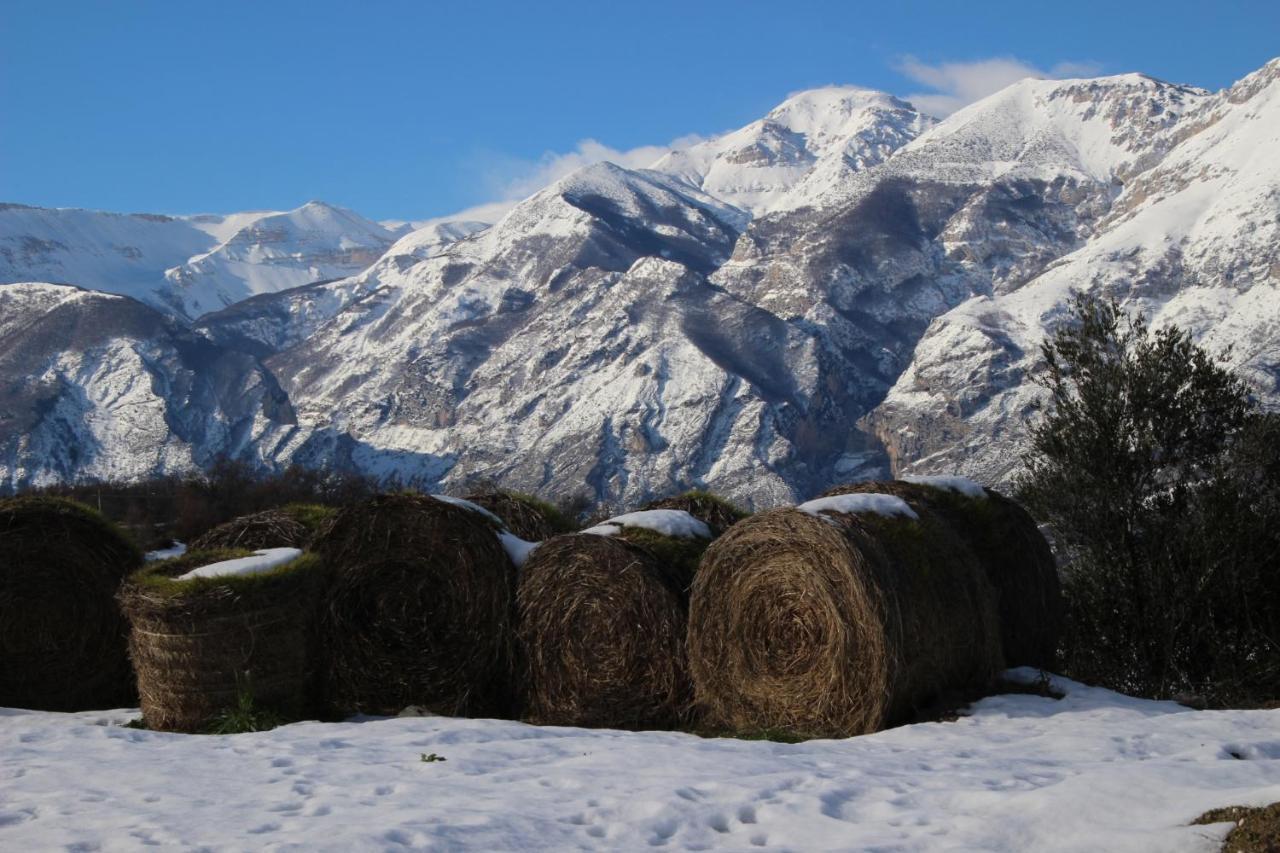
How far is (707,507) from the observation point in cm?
1683

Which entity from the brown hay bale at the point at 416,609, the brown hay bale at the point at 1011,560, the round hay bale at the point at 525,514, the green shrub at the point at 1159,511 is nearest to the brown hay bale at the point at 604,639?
the brown hay bale at the point at 416,609

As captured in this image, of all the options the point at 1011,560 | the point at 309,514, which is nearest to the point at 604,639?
the point at 309,514

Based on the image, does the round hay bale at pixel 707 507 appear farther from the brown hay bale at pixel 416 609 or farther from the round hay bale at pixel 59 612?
the round hay bale at pixel 59 612

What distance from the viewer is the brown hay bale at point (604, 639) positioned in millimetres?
13117

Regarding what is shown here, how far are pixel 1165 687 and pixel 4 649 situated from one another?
511 inches

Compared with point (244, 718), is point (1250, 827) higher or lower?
lower

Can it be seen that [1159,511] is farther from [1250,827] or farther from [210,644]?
[210,644]

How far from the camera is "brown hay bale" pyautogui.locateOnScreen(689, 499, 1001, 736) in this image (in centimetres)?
1178

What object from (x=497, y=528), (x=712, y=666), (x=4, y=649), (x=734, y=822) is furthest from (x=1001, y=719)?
(x=4, y=649)

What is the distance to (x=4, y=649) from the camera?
1405cm

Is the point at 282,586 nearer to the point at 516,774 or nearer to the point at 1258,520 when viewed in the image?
the point at 516,774

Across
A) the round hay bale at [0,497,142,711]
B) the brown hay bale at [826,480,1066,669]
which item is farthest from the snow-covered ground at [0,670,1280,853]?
the brown hay bale at [826,480,1066,669]

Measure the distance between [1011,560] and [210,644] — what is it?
867 centimetres

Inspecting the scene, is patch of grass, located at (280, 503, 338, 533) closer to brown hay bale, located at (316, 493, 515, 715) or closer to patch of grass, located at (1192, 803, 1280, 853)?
brown hay bale, located at (316, 493, 515, 715)
